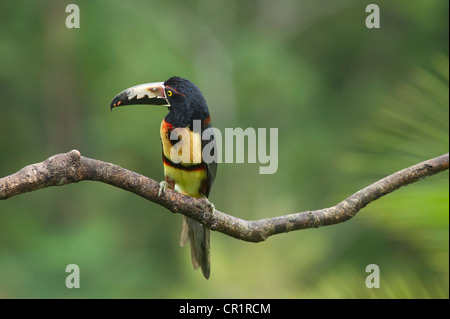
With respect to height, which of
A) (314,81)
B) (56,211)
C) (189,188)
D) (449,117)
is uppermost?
(314,81)

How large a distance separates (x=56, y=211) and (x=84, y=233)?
143 centimetres

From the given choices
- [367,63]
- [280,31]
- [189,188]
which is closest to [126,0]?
[280,31]

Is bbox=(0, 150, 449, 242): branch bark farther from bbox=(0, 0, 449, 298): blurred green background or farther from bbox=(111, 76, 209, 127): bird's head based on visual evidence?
bbox=(0, 0, 449, 298): blurred green background

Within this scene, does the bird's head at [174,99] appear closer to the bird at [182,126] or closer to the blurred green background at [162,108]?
the bird at [182,126]

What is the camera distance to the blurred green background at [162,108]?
8.07m

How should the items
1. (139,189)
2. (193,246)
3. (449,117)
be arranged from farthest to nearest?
(193,246)
(449,117)
(139,189)

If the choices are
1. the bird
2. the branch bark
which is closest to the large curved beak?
the bird

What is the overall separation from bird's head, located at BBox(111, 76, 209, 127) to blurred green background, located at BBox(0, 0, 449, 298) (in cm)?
359

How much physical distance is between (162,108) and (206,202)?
6.63 metres

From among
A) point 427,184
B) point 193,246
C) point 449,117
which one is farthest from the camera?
point 193,246

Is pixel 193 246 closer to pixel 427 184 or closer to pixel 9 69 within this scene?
pixel 427 184

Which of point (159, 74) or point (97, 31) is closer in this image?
point (159, 74)

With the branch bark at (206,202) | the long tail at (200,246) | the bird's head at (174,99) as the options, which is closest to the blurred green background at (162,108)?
the long tail at (200,246)

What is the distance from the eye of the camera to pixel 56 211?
907 cm
